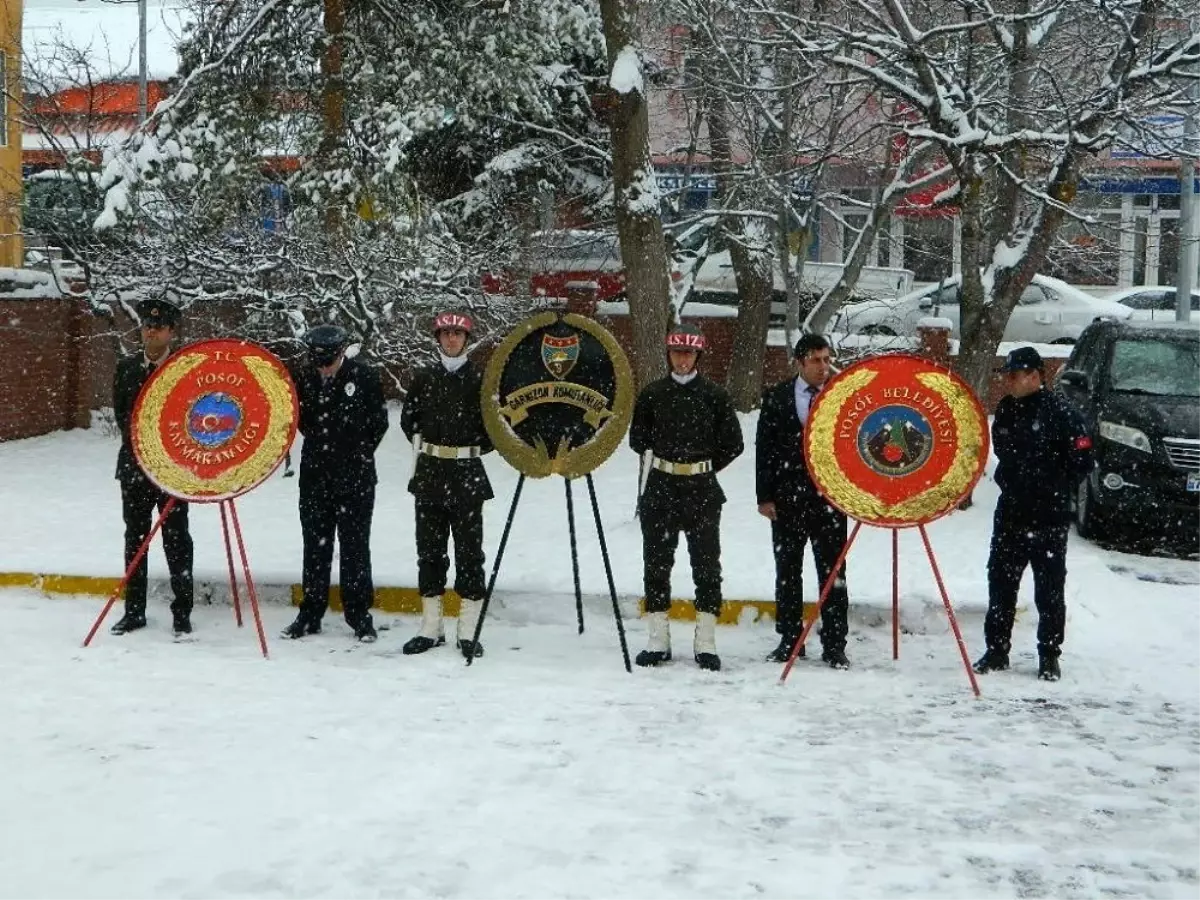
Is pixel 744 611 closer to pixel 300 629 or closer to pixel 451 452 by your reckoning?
pixel 451 452

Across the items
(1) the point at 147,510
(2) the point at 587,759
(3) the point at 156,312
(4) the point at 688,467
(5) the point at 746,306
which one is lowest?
(2) the point at 587,759

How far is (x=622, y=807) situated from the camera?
5.86m

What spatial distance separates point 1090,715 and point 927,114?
644cm

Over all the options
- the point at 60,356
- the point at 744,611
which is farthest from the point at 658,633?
the point at 60,356

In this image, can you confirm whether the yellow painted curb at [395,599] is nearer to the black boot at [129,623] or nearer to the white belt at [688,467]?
the black boot at [129,623]

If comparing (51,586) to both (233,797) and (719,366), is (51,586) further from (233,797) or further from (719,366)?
(719,366)

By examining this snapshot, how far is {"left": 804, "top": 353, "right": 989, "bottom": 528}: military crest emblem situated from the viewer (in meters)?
8.18

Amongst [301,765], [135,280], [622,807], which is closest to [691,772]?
[622,807]

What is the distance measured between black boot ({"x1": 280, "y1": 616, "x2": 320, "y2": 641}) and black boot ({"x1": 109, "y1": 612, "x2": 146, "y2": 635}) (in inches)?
34.3

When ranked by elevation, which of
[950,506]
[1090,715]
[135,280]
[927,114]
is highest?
[927,114]

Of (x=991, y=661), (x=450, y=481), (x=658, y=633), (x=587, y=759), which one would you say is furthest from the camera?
(x=450, y=481)

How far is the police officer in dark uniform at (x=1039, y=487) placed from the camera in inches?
325

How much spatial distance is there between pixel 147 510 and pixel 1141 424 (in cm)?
829

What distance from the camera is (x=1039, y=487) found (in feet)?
27.1
